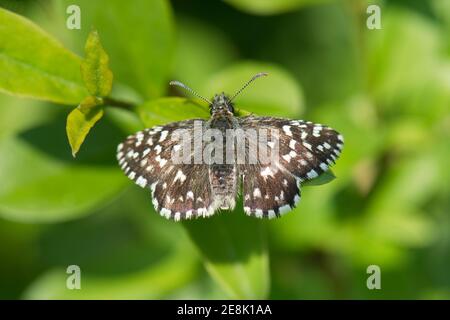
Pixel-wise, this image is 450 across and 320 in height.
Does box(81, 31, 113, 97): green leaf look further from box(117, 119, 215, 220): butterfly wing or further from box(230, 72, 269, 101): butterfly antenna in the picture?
box(230, 72, 269, 101): butterfly antenna

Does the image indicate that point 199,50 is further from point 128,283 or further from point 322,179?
point 322,179

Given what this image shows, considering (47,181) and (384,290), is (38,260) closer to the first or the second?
(47,181)

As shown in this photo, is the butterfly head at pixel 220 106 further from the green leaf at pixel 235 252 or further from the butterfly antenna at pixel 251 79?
the green leaf at pixel 235 252

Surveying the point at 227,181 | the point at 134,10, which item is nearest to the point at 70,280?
the point at 227,181

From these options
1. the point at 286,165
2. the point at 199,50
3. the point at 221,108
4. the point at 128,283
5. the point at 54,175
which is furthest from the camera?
the point at 199,50

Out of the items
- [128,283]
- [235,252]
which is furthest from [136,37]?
[128,283]

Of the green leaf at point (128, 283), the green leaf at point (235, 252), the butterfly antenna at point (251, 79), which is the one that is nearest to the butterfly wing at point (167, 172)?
the green leaf at point (235, 252)

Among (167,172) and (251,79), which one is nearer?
(167,172)

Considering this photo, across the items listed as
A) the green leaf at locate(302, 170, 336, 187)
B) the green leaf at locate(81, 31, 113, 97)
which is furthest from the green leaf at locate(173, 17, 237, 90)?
the green leaf at locate(302, 170, 336, 187)
